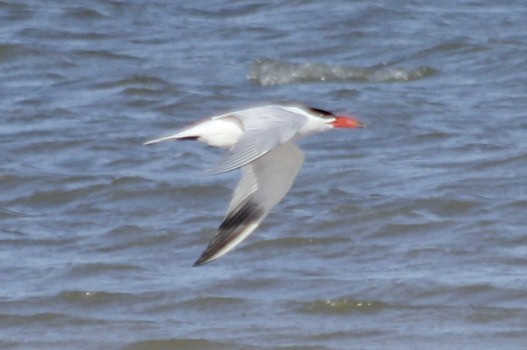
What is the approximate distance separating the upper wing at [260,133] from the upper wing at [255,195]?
0.27 metres

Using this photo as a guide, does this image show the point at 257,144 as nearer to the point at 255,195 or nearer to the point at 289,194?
the point at 255,195

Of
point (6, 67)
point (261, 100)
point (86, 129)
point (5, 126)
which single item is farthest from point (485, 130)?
point (6, 67)

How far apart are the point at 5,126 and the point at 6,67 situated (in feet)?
6.58

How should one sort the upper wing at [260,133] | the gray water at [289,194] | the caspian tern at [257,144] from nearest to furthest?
the upper wing at [260,133] < the caspian tern at [257,144] < the gray water at [289,194]

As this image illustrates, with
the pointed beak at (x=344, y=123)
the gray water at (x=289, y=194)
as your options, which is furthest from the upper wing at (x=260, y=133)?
the gray water at (x=289, y=194)

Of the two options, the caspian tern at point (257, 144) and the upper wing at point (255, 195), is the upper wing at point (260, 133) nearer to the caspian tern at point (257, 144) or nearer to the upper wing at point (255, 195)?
the caspian tern at point (257, 144)

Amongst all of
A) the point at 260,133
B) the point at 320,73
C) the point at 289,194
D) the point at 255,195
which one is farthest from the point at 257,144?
the point at 320,73

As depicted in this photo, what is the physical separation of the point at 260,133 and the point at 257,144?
0.51ft

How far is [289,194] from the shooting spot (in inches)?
332

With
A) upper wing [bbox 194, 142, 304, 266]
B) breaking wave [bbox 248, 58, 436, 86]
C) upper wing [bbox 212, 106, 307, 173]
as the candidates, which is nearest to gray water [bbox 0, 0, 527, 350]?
breaking wave [bbox 248, 58, 436, 86]

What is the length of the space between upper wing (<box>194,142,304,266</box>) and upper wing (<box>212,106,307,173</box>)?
0.27 m

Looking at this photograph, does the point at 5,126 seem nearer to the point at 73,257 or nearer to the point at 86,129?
A: the point at 86,129

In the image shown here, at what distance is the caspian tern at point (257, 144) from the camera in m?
5.06

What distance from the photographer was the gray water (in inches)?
250
